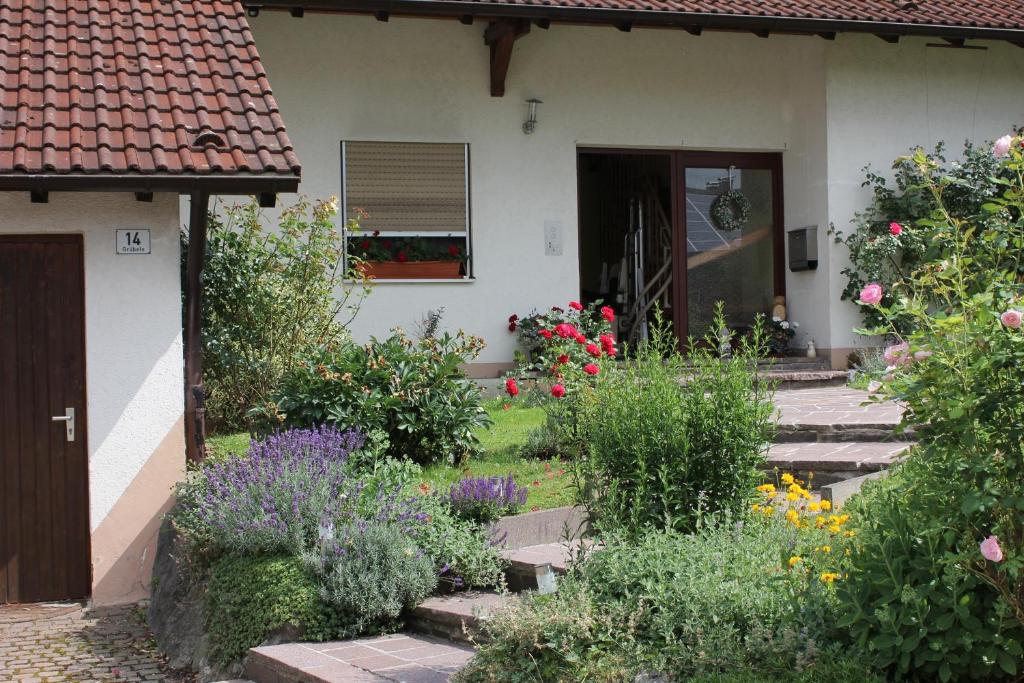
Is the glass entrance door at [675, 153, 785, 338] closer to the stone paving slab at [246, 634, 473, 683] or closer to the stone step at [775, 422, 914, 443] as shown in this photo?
the stone step at [775, 422, 914, 443]

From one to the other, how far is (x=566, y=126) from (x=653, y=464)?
7.68 meters

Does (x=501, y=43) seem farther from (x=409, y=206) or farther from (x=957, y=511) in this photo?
(x=957, y=511)

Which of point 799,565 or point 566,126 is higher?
point 566,126

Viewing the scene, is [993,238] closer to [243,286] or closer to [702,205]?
[243,286]

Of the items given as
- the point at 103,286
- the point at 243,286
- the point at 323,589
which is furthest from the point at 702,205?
the point at 323,589

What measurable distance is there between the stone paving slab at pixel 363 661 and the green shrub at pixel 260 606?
0.44ft

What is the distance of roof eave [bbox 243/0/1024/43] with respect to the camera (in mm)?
10898

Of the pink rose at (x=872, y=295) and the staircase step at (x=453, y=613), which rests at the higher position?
the pink rose at (x=872, y=295)

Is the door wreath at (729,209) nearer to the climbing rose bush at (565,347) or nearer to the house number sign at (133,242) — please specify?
Answer: the climbing rose bush at (565,347)

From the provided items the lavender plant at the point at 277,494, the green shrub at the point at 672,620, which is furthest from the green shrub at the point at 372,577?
the green shrub at the point at 672,620

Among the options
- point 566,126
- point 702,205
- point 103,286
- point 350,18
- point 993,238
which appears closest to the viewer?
point 993,238

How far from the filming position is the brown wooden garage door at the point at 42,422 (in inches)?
303

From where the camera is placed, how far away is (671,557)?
4.93 metres

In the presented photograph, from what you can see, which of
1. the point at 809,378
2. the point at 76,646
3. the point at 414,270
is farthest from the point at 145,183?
the point at 809,378
